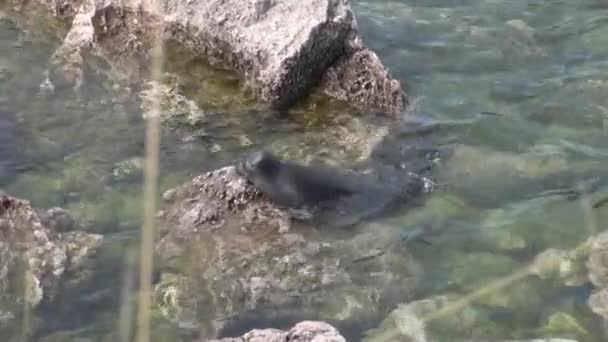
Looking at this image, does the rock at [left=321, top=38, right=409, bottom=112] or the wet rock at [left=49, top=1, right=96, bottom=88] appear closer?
the rock at [left=321, top=38, right=409, bottom=112]

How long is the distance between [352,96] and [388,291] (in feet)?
9.68

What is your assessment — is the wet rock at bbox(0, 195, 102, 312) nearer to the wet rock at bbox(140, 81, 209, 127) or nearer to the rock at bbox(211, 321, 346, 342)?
the rock at bbox(211, 321, 346, 342)

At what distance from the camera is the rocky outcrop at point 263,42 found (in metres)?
9.03

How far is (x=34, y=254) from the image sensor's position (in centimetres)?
676

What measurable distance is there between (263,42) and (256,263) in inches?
112

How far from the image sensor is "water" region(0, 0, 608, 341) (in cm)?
700

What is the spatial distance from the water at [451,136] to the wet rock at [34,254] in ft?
0.73

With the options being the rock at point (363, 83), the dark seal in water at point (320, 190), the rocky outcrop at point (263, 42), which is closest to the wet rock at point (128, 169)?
the dark seal in water at point (320, 190)

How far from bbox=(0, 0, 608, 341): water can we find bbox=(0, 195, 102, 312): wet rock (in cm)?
22

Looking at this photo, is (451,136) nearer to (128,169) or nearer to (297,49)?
(297,49)

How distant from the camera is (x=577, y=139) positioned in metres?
8.75

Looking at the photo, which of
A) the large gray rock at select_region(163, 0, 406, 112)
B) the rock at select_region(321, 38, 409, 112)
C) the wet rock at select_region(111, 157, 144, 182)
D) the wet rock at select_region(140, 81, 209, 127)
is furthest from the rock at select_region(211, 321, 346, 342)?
the rock at select_region(321, 38, 409, 112)

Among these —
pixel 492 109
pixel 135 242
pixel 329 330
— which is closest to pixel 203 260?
pixel 135 242

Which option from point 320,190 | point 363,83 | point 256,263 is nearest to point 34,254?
point 256,263
